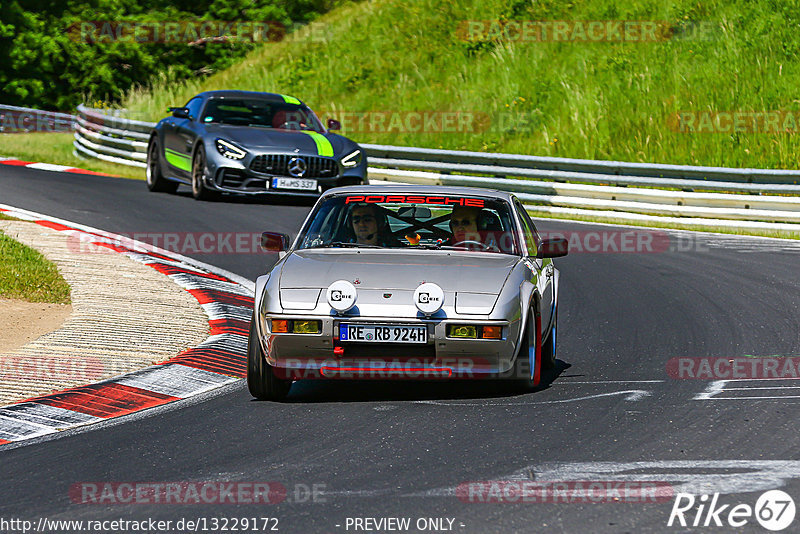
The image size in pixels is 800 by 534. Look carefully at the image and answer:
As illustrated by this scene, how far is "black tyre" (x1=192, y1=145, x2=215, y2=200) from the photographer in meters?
18.0

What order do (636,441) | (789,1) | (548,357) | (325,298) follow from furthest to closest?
(789,1) < (548,357) < (325,298) < (636,441)

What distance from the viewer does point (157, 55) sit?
48.4m

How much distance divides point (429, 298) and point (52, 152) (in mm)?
24580

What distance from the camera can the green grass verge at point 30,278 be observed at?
10.9 metres

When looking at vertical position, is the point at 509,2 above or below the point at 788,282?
above

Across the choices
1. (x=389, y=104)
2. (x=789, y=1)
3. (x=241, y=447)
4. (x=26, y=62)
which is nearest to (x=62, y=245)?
(x=241, y=447)

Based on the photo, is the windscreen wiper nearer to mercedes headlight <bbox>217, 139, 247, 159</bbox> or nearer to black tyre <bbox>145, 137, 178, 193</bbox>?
mercedes headlight <bbox>217, 139, 247, 159</bbox>

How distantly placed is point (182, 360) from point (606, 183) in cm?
1261

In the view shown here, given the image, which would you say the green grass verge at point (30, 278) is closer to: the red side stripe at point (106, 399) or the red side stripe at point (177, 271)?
the red side stripe at point (177, 271)

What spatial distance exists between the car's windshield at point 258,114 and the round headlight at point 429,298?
39.8 ft

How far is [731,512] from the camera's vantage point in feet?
15.9

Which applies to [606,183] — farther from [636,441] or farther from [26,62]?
[26,62]

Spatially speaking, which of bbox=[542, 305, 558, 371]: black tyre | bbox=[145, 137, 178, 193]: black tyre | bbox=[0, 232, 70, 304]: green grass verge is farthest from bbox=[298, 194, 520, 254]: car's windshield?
bbox=[145, 137, 178, 193]: black tyre

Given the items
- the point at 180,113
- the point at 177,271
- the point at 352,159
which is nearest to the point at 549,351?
the point at 177,271
